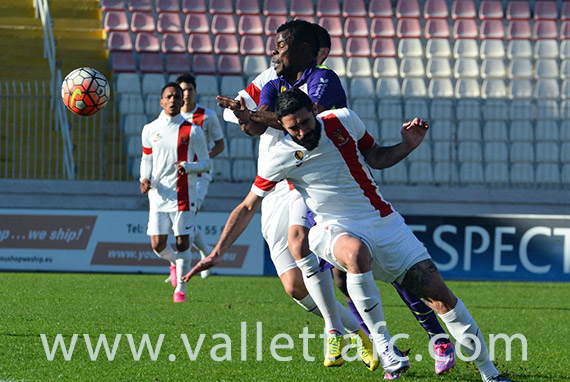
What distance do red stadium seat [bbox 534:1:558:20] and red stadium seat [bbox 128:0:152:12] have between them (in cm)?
829

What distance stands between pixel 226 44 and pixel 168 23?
1.37 metres

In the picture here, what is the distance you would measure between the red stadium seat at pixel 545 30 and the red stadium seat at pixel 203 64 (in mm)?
6795

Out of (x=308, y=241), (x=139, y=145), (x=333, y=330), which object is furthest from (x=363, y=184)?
(x=139, y=145)

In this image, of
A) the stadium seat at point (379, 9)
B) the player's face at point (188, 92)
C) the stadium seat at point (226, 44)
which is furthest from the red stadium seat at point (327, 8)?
the player's face at point (188, 92)

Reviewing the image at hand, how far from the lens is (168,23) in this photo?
18.1 meters

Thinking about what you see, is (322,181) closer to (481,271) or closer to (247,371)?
(247,371)

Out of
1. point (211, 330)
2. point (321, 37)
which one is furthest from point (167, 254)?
point (321, 37)

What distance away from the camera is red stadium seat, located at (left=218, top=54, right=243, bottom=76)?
1722cm

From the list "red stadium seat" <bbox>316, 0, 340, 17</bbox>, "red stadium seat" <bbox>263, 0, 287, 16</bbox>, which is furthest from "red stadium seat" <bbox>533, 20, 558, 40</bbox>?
"red stadium seat" <bbox>263, 0, 287, 16</bbox>

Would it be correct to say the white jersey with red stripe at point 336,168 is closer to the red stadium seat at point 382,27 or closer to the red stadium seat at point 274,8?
the red stadium seat at point 382,27

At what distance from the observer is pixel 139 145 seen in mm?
15312

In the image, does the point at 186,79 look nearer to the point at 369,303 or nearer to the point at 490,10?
the point at 369,303

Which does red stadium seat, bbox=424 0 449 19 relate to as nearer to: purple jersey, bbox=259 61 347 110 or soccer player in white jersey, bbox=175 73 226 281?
soccer player in white jersey, bbox=175 73 226 281

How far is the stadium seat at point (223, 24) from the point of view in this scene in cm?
1798
